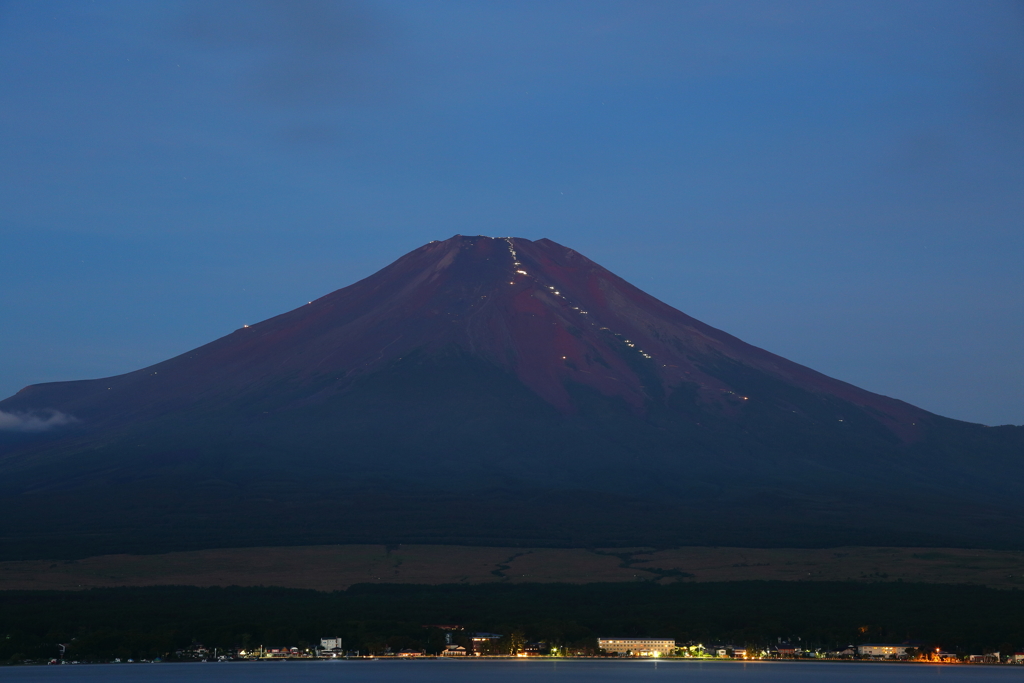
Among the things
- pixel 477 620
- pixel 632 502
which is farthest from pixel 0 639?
pixel 632 502

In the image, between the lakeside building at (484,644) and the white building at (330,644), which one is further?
the lakeside building at (484,644)

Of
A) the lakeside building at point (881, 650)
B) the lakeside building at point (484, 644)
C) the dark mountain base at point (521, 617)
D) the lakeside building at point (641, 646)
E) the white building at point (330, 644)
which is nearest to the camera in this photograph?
the lakeside building at point (881, 650)

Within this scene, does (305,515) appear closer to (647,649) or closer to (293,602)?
(293,602)

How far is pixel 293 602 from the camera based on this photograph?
462ft

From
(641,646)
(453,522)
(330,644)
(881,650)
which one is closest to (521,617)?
(641,646)

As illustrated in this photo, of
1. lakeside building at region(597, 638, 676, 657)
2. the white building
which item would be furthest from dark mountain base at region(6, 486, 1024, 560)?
the white building

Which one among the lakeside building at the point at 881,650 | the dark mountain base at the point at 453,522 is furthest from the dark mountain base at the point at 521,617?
the dark mountain base at the point at 453,522

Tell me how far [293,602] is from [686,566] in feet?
150

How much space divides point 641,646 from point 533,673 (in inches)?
565

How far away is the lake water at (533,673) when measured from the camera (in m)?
106

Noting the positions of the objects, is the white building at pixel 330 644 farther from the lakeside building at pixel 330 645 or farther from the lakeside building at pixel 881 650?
the lakeside building at pixel 881 650

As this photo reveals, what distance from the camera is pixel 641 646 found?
412 feet

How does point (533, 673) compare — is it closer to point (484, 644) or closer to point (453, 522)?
point (484, 644)

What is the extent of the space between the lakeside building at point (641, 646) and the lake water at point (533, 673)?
1.21 m
